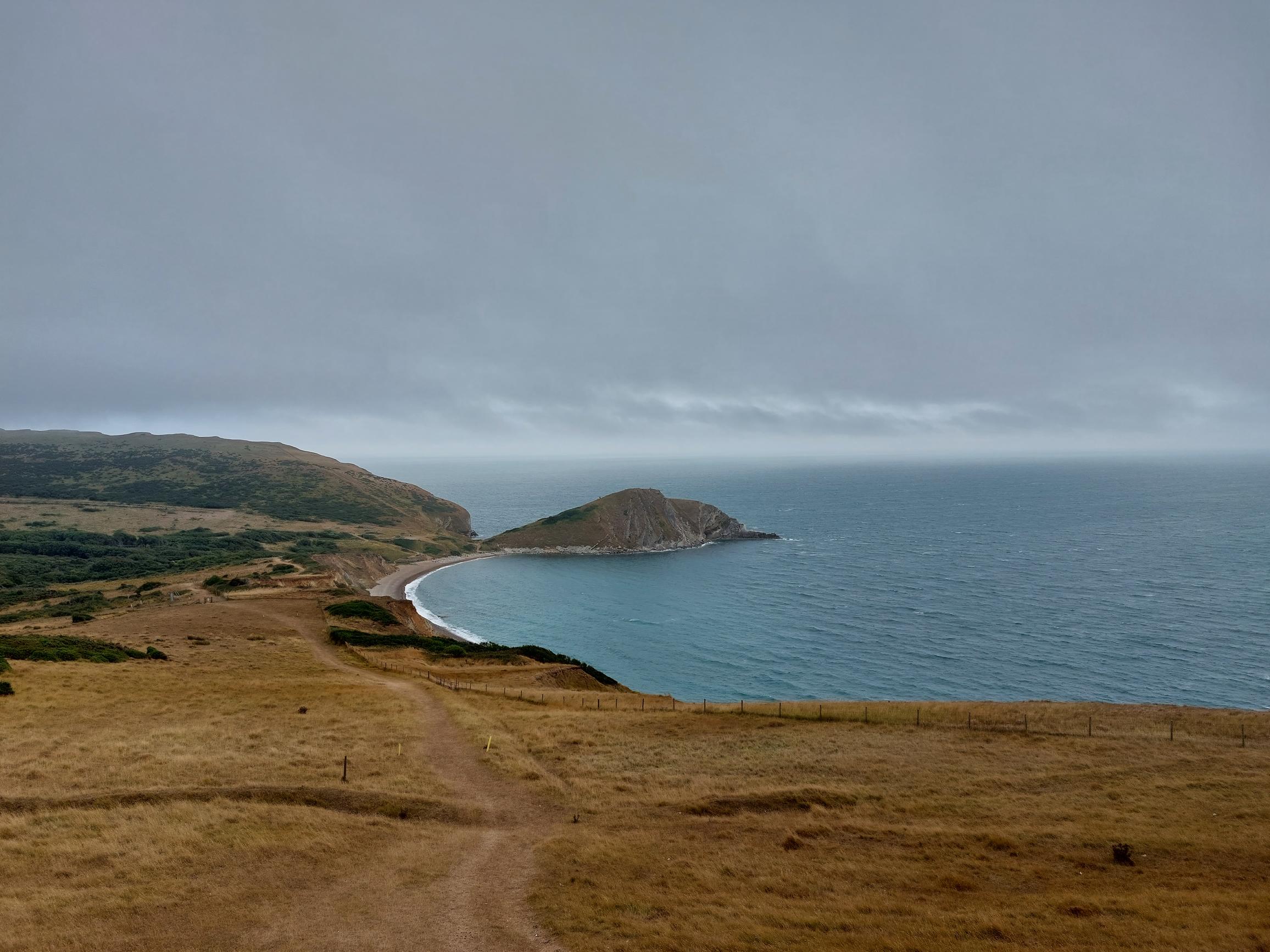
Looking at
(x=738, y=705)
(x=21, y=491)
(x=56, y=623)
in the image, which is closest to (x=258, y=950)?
(x=738, y=705)

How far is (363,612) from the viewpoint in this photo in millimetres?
67250

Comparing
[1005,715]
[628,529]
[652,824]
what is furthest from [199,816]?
[628,529]

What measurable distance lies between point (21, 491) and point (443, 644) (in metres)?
188

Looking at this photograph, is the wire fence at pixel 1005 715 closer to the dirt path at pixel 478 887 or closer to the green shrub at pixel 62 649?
the dirt path at pixel 478 887

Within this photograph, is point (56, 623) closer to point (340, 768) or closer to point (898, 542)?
point (340, 768)

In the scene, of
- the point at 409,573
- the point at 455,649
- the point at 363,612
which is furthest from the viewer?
the point at 409,573

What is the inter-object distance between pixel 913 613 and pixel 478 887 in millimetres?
85603

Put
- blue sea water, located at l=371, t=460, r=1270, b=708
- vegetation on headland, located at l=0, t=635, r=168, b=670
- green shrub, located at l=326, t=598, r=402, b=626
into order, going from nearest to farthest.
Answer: vegetation on headland, located at l=0, t=635, r=168, b=670 → blue sea water, located at l=371, t=460, r=1270, b=708 → green shrub, located at l=326, t=598, r=402, b=626

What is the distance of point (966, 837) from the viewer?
19.4m

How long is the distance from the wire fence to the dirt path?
44.2 feet

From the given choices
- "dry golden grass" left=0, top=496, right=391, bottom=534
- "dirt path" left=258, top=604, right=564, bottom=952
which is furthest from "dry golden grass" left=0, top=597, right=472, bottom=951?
"dry golden grass" left=0, top=496, right=391, bottom=534

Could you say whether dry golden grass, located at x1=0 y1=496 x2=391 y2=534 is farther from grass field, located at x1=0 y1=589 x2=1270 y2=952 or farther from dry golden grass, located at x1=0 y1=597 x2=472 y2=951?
grass field, located at x1=0 y1=589 x2=1270 y2=952

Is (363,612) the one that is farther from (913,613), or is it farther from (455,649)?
(913,613)

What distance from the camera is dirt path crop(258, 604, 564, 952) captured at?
14461 mm
